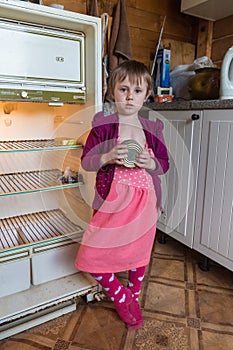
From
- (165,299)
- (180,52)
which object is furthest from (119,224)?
(180,52)

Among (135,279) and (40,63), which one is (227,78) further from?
(135,279)

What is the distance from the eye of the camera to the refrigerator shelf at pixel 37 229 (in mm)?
1159

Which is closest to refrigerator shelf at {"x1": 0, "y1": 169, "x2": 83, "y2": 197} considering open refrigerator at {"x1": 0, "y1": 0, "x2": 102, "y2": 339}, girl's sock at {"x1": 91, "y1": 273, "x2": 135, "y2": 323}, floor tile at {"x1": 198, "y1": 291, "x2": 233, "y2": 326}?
open refrigerator at {"x1": 0, "y1": 0, "x2": 102, "y2": 339}

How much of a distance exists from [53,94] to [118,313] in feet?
3.07

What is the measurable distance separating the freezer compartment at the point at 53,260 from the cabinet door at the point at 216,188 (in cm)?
65

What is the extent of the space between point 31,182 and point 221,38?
1597 millimetres

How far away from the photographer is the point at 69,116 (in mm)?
1286

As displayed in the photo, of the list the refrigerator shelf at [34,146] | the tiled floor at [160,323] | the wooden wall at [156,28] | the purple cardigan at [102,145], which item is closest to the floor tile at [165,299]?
the tiled floor at [160,323]

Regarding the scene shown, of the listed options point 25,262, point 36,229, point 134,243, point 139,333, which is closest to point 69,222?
point 36,229

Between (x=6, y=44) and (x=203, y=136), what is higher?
(x=6, y=44)

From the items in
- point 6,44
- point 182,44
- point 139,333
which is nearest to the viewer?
point 6,44

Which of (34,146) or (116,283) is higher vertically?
(34,146)

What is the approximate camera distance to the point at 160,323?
112 cm

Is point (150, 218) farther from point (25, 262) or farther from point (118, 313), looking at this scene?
point (25, 262)
